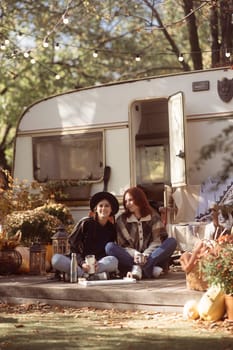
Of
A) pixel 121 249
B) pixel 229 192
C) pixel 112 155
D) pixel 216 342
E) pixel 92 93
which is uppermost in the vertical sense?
pixel 92 93

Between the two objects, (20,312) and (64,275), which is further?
(64,275)

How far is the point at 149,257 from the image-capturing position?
7.23 m

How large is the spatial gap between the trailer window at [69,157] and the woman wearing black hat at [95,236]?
3359mm

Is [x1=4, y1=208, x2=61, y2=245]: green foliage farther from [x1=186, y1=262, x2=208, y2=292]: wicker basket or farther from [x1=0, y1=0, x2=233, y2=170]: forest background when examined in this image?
[x1=0, y1=0, x2=233, y2=170]: forest background

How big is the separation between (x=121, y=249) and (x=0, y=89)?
48.4 ft

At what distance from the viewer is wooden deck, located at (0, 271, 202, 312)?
602cm

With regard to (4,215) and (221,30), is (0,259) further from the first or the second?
(221,30)

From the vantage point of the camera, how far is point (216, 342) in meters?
4.79

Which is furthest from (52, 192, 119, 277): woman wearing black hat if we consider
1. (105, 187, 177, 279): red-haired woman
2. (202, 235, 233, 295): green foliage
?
(202, 235, 233, 295): green foliage

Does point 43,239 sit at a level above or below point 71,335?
above

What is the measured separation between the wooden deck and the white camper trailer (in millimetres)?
3244

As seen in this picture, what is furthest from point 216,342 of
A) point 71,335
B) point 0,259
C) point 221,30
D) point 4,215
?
point 221,30

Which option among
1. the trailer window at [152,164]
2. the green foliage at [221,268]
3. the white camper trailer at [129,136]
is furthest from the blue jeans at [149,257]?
the trailer window at [152,164]

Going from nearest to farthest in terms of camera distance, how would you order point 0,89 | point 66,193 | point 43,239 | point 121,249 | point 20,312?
point 20,312 < point 121,249 < point 43,239 < point 66,193 < point 0,89
